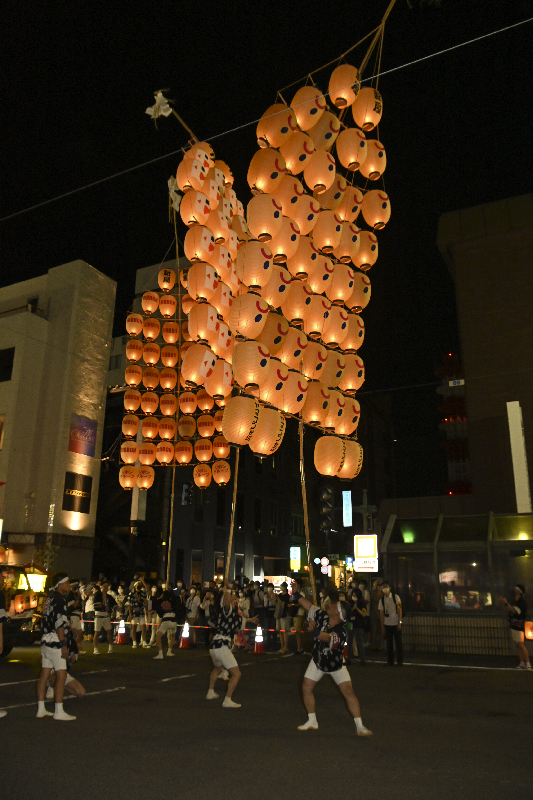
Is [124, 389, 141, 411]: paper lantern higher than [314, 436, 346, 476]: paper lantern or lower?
higher

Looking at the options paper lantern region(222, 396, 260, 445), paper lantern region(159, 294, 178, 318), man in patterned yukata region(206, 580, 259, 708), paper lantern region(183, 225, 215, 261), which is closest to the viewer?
man in patterned yukata region(206, 580, 259, 708)

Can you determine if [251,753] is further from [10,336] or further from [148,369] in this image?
[10,336]

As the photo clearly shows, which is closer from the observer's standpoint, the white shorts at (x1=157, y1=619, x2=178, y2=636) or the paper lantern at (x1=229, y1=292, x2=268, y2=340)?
the white shorts at (x1=157, y1=619, x2=178, y2=636)

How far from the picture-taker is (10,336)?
33562 millimetres

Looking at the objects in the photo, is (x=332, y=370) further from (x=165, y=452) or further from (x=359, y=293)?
(x=165, y=452)

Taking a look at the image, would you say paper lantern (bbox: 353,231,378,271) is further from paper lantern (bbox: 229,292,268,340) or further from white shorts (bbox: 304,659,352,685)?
white shorts (bbox: 304,659,352,685)

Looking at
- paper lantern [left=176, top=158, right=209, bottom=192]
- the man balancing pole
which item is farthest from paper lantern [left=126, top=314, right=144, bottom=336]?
the man balancing pole

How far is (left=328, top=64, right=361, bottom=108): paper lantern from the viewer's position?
17500 mm

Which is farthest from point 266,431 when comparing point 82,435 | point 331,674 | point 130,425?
point 82,435

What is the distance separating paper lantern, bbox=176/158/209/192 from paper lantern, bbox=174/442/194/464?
11391 millimetres

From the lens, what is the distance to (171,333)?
28141 mm

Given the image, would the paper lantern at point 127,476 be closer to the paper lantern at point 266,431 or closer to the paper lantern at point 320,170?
the paper lantern at point 266,431

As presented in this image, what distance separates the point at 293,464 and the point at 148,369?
26708 millimetres

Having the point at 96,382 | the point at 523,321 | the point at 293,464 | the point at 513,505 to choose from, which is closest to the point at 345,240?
the point at 523,321
